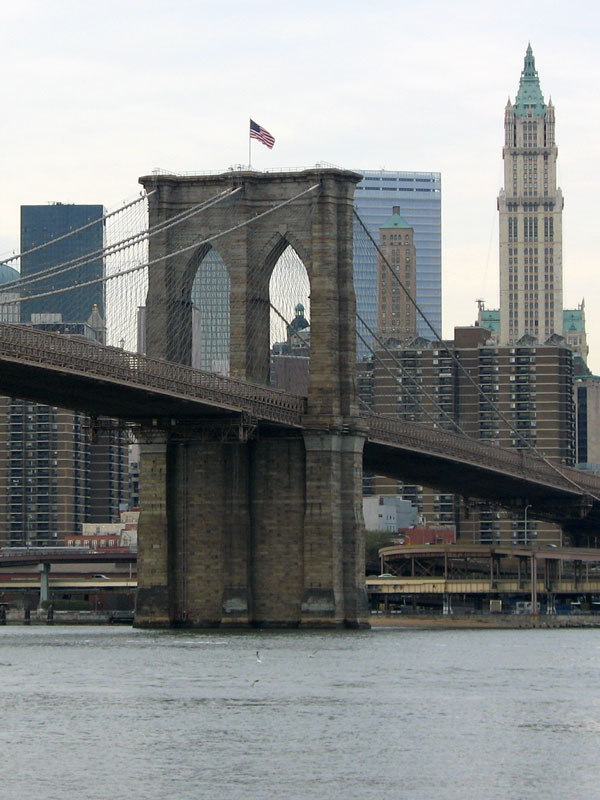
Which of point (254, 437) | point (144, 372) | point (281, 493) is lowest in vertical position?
point (281, 493)

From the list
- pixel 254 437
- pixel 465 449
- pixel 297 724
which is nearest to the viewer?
pixel 297 724

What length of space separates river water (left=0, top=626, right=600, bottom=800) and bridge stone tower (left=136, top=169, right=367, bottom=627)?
49.8 ft

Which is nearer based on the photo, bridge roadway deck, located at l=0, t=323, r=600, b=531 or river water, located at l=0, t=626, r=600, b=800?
river water, located at l=0, t=626, r=600, b=800

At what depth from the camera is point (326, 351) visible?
90875mm

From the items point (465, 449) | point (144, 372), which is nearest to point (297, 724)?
point (144, 372)

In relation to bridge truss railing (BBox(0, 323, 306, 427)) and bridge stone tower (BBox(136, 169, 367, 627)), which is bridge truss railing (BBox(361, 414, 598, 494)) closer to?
bridge stone tower (BBox(136, 169, 367, 627))

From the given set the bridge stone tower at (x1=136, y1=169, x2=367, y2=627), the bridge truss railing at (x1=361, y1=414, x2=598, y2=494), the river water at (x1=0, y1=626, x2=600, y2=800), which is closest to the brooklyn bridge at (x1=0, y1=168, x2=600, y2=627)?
the bridge stone tower at (x1=136, y1=169, x2=367, y2=627)

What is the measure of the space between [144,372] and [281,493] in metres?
13.5

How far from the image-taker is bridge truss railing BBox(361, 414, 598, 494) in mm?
100312

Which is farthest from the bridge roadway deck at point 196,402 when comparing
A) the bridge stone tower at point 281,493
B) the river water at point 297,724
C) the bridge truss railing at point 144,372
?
the river water at point 297,724

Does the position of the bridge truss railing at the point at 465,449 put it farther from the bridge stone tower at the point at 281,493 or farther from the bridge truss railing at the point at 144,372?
the bridge truss railing at the point at 144,372

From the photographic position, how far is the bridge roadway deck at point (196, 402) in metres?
76.5

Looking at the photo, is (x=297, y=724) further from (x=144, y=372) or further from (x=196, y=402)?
(x=196, y=402)

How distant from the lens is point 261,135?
3622 inches
